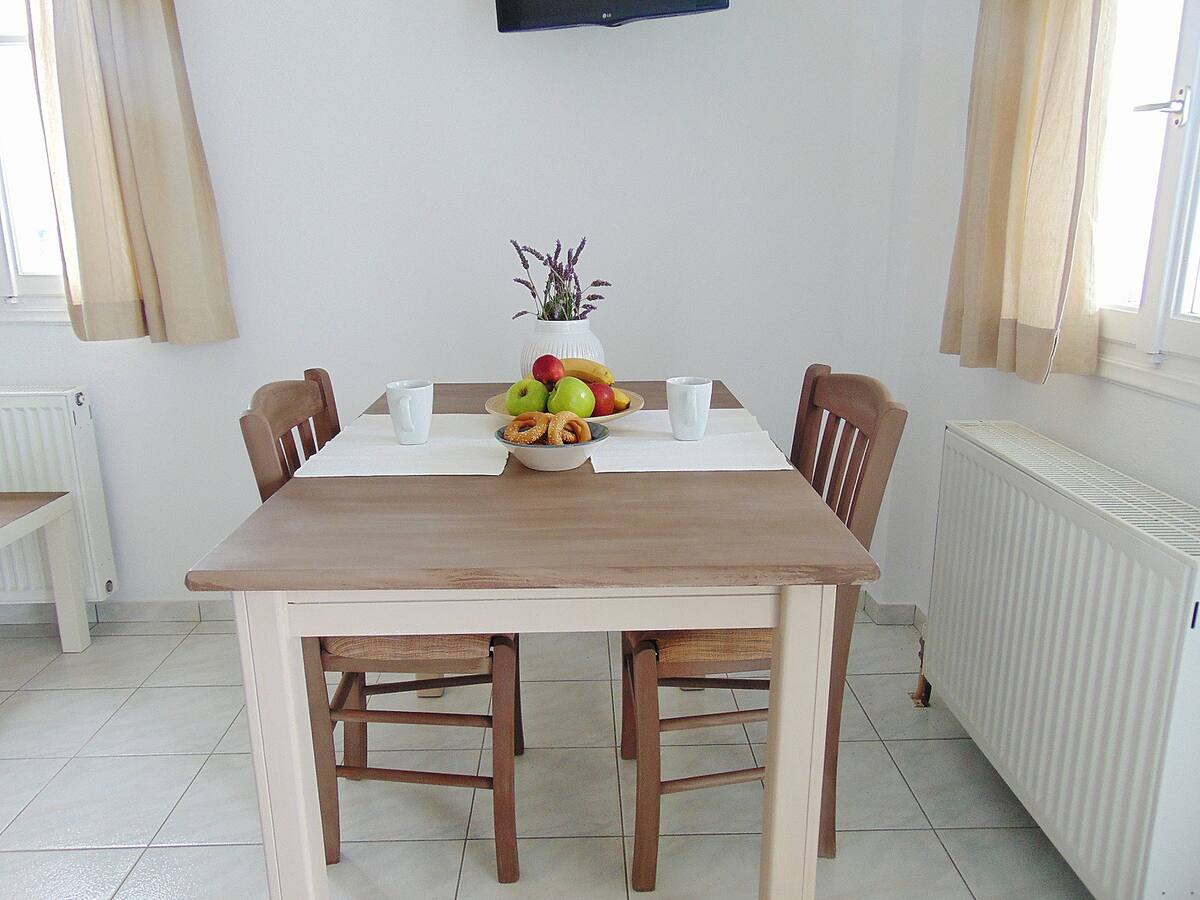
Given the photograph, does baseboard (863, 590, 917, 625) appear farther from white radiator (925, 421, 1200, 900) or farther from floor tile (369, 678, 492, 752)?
floor tile (369, 678, 492, 752)

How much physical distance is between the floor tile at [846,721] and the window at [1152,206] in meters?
1.01

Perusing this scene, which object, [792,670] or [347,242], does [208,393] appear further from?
[792,670]

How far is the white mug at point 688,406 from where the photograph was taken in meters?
1.69

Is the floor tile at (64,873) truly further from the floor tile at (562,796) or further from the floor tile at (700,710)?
the floor tile at (700,710)

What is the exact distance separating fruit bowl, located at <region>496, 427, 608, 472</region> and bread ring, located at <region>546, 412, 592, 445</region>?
1 centimetres

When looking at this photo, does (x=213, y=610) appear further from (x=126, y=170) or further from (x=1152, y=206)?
(x=1152, y=206)

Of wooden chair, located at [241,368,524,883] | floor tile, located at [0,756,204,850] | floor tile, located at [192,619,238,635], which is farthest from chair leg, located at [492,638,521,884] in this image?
floor tile, located at [192,619,238,635]

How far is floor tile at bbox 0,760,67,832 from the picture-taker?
1963mm

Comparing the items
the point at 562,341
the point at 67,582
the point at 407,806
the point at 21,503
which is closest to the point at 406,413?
the point at 562,341

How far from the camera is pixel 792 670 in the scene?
129 centimetres

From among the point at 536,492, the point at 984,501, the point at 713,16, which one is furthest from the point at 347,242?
the point at 984,501

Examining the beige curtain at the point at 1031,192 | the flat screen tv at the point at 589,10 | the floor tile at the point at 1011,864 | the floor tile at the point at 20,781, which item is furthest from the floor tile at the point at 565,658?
the flat screen tv at the point at 589,10

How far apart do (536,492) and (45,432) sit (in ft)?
6.18

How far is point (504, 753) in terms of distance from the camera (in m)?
1.64
